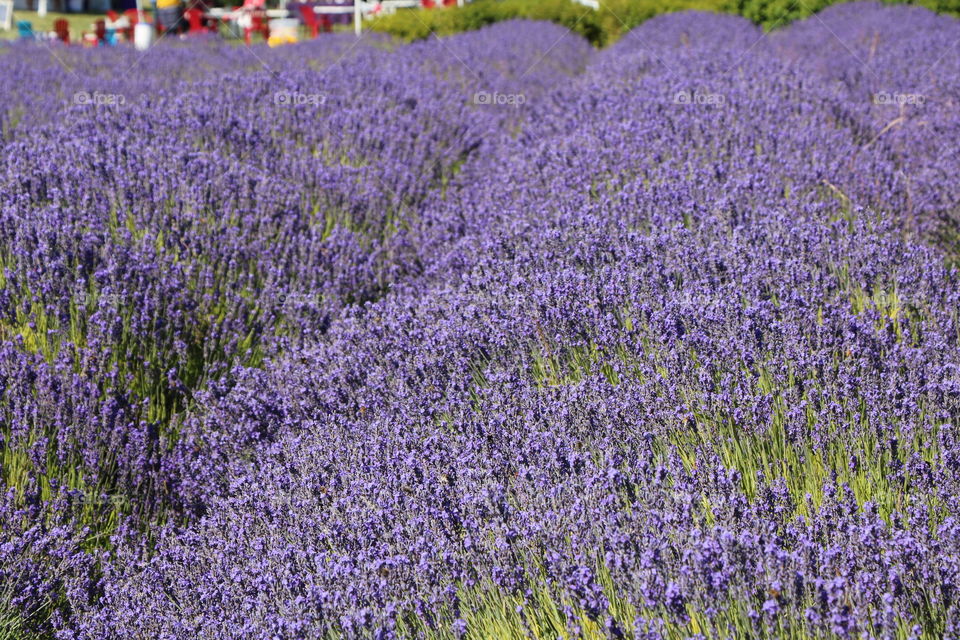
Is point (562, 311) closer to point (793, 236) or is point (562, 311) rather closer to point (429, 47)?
point (793, 236)

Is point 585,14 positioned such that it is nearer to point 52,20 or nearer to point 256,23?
point 256,23
